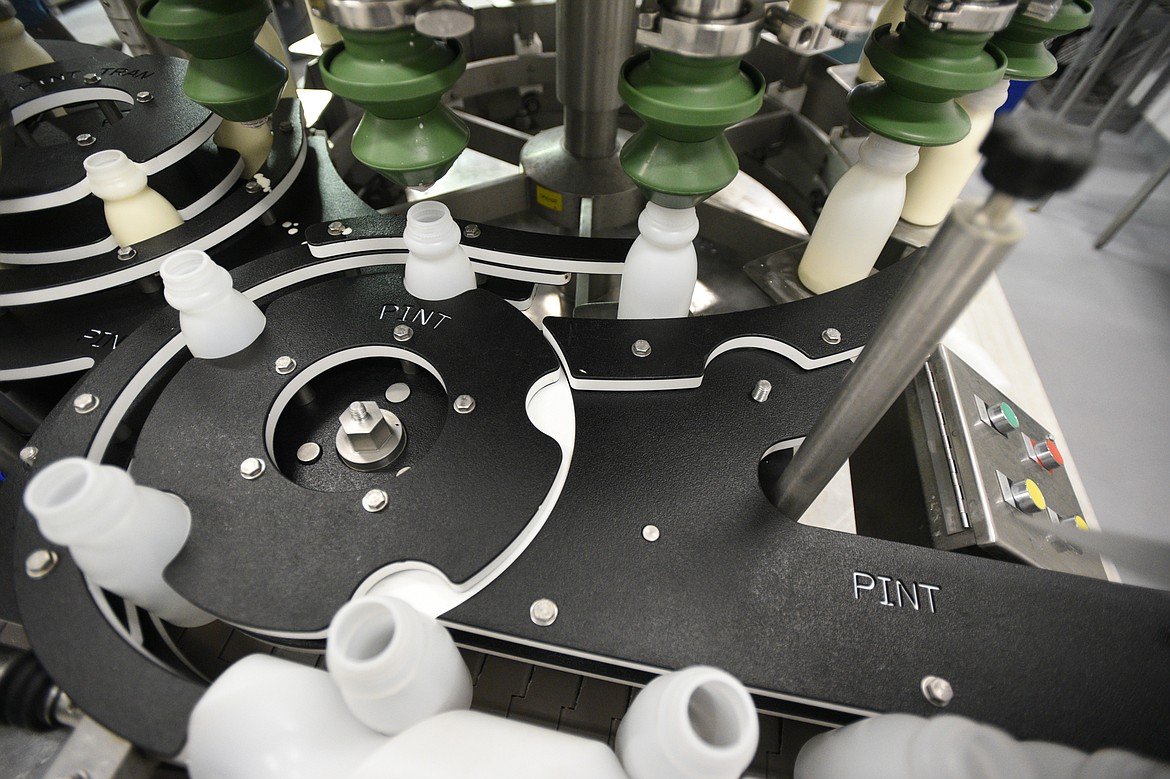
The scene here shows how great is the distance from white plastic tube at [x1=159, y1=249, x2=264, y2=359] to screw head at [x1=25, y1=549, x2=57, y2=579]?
244mm

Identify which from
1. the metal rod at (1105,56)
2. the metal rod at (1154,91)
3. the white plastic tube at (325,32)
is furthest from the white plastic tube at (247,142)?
the metal rod at (1154,91)

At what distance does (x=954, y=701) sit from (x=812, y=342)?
1.35 feet

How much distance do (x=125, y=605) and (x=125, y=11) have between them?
3.91ft

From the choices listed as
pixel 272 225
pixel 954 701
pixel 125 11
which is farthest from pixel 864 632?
pixel 125 11

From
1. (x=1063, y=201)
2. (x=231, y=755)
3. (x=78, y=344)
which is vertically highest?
(x=231, y=755)

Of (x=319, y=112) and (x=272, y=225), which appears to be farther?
(x=319, y=112)

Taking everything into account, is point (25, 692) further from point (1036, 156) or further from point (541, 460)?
point (1036, 156)

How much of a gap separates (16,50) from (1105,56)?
10.3ft

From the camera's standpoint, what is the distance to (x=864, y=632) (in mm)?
570

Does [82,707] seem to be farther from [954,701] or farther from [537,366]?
[954,701]

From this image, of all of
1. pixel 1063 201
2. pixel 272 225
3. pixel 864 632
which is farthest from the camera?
pixel 1063 201

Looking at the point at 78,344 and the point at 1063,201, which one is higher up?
the point at 78,344

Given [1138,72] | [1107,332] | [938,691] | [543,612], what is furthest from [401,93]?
[1138,72]

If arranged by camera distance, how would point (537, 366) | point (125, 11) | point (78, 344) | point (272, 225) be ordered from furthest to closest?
point (125, 11)
point (272, 225)
point (78, 344)
point (537, 366)
